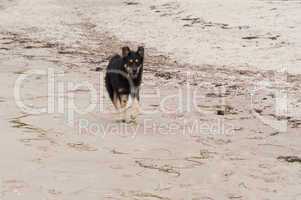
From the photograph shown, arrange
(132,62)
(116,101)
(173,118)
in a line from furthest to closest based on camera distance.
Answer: (116,101) → (173,118) → (132,62)

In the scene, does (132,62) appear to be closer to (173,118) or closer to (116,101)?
(116,101)

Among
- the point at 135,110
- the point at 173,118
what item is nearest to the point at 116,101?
the point at 135,110

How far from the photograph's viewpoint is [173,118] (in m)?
9.80

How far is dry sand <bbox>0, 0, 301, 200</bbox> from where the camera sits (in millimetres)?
6316

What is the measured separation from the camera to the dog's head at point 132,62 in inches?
380

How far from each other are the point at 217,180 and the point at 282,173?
0.84 m

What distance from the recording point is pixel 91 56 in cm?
1741

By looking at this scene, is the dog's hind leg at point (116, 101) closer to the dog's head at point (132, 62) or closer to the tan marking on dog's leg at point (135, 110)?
the tan marking on dog's leg at point (135, 110)

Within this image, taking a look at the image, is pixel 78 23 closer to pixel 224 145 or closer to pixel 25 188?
pixel 224 145

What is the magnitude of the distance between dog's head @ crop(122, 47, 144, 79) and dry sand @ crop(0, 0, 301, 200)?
768 millimetres

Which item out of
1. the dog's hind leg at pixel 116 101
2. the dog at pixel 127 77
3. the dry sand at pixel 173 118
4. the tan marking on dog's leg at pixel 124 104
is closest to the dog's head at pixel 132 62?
the dog at pixel 127 77

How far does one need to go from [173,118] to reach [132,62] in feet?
3.69

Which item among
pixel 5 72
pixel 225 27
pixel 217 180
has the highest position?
pixel 225 27

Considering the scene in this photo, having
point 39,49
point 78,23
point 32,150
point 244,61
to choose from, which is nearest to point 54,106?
point 32,150
